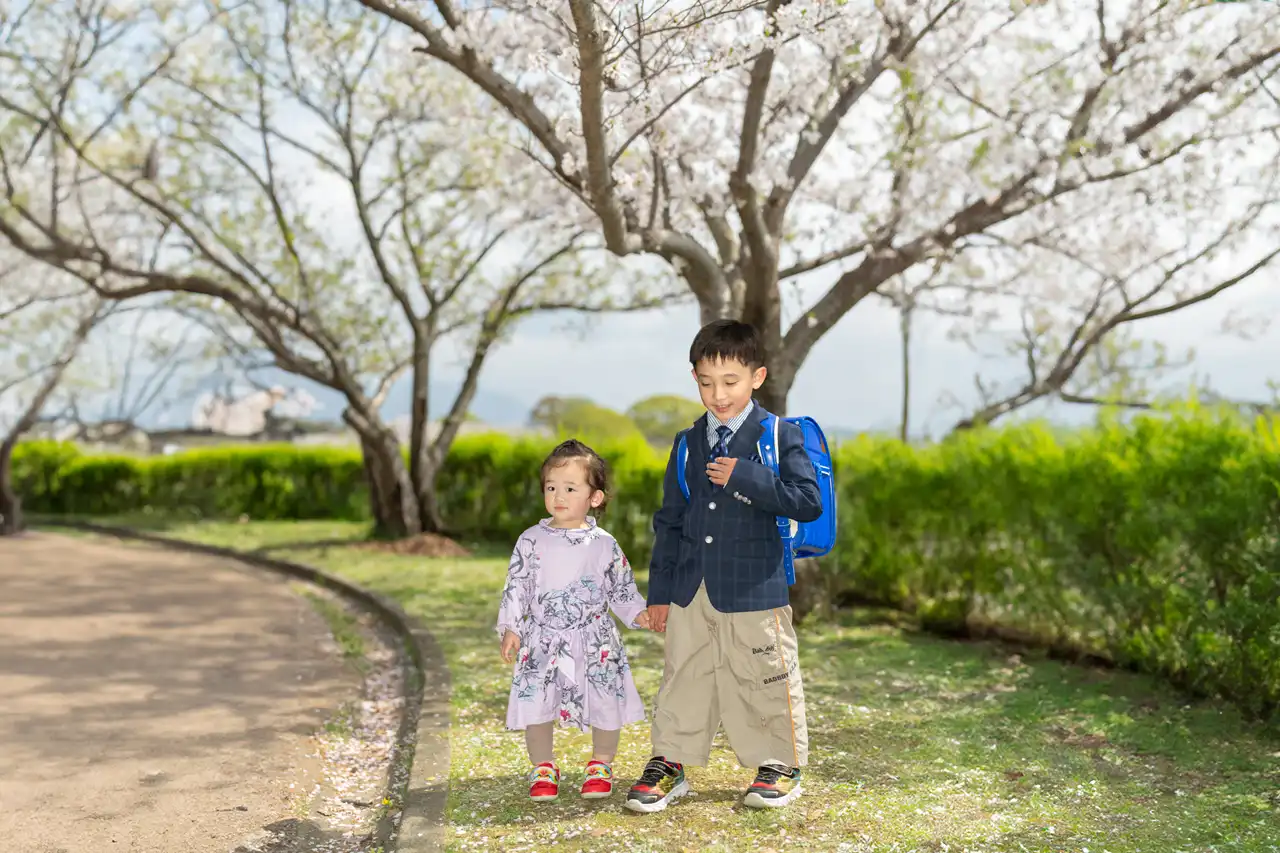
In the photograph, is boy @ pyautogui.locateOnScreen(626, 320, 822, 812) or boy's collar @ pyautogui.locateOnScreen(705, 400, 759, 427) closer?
boy @ pyautogui.locateOnScreen(626, 320, 822, 812)

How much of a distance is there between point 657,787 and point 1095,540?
152 inches

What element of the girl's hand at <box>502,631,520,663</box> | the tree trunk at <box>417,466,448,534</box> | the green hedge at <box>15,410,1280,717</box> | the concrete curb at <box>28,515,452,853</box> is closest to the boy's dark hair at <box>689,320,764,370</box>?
the girl's hand at <box>502,631,520,663</box>

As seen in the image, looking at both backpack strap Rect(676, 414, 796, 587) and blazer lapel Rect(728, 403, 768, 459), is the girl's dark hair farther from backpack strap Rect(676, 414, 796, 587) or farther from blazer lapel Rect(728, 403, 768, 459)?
blazer lapel Rect(728, 403, 768, 459)

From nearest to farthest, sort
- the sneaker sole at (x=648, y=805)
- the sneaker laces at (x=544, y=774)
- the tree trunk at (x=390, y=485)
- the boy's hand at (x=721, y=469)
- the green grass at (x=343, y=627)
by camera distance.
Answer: the boy's hand at (x=721, y=469) → the sneaker sole at (x=648, y=805) → the sneaker laces at (x=544, y=774) → the green grass at (x=343, y=627) → the tree trunk at (x=390, y=485)

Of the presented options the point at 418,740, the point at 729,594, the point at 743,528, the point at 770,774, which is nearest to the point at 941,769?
the point at 770,774

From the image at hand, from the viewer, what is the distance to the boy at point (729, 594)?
3986mm

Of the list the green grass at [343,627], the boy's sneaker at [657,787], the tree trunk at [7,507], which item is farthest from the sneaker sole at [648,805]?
the tree trunk at [7,507]

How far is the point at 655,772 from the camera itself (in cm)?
416

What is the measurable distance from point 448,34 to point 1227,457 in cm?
538

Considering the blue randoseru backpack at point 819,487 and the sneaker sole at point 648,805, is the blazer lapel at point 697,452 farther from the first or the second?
the sneaker sole at point 648,805

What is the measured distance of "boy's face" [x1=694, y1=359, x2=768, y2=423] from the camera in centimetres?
398

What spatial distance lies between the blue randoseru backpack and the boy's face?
16 centimetres

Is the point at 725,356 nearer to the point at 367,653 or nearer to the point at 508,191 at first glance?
the point at 367,653

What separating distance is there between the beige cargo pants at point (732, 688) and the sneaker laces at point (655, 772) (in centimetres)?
5
